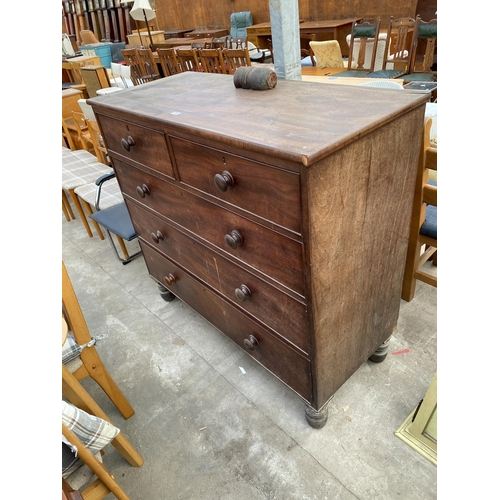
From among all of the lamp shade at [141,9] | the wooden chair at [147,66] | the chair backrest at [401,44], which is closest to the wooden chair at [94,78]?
the wooden chair at [147,66]

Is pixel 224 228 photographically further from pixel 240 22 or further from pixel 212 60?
pixel 240 22

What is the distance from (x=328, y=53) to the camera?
466cm

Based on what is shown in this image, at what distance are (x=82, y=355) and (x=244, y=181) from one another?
0.96 metres

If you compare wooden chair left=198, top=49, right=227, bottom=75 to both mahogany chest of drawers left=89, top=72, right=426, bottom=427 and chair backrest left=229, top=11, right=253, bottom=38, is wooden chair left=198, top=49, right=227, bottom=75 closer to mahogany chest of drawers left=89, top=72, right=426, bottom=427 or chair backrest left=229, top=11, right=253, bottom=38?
chair backrest left=229, top=11, right=253, bottom=38

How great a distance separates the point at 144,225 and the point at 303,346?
110 centimetres

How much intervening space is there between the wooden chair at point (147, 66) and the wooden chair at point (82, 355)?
601cm

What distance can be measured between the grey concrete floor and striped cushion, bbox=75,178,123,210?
3.20 feet

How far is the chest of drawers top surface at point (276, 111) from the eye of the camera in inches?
36.0

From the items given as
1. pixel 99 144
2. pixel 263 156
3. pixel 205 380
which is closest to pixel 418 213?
pixel 263 156

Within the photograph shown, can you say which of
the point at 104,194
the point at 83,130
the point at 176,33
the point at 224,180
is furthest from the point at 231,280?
the point at 176,33

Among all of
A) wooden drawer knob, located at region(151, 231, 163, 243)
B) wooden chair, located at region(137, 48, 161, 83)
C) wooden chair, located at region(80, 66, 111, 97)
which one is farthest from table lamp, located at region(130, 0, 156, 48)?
wooden drawer knob, located at region(151, 231, 163, 243)

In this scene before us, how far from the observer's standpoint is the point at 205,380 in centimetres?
185

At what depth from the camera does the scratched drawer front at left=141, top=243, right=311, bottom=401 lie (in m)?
1.41

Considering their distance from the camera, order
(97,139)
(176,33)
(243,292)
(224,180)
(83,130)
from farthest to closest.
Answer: (176,33)
(83,130)
(97,139)
(243,292)
(224,180)
